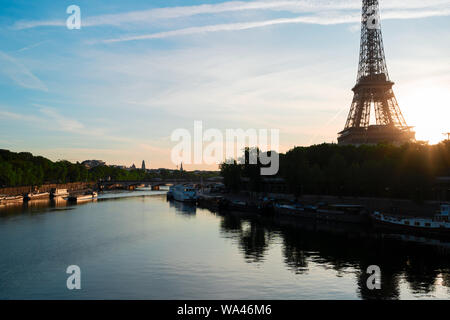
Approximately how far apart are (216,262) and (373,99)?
88.0m

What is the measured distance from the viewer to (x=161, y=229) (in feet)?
184

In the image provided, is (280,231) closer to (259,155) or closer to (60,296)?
(60,296)

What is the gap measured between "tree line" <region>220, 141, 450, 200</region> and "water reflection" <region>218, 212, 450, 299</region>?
12.9 m

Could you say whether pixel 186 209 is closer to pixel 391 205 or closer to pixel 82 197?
pixel 82 197

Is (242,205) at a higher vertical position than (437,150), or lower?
lower

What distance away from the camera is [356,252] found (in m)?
38.5

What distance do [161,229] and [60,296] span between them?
31.0 meters

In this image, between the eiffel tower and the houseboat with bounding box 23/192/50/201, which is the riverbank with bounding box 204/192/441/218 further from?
the houseboat with bounding box 23/192/50/201

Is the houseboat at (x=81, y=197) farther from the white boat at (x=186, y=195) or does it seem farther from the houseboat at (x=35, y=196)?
the white boat at (x=186, y=195)

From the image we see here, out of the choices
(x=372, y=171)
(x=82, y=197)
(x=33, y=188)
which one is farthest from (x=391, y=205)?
(x=33, y=188)

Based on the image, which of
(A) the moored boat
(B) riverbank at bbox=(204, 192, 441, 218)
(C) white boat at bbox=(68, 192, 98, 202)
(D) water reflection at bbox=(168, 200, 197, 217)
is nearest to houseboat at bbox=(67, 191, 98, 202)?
(C) white boat at bbox=(68, 192, 98, 202)
